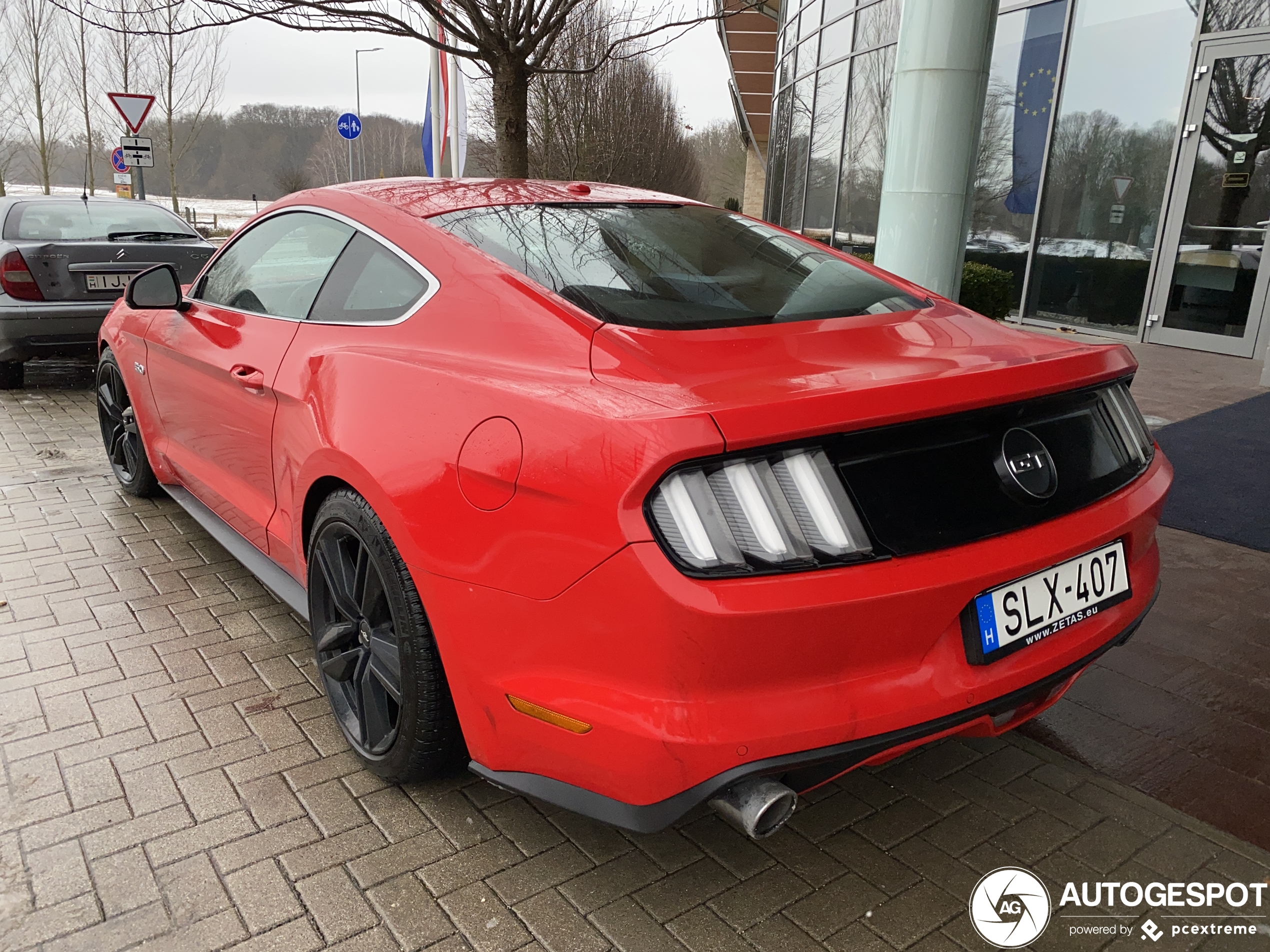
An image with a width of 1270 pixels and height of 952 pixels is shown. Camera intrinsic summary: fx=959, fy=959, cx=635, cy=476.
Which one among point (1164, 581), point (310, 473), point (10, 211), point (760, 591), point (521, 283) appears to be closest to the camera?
point (760, 591)

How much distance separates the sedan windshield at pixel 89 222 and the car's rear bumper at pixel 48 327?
661 millimetres

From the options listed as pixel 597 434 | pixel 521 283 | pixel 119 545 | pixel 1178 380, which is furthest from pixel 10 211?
pixel 1178 380

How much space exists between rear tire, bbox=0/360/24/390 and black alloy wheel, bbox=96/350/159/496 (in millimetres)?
3529

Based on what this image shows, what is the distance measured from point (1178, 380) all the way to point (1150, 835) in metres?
6.98

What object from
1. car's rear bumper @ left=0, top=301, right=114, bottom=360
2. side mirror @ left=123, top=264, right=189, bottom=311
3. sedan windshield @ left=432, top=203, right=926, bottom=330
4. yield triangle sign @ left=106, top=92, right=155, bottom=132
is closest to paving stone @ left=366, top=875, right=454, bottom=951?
sedan windshield @ left=432, top=203, right=926, bottom=330

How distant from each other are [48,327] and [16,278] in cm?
42

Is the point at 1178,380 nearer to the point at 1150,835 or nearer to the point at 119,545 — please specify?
the point at 1150,835

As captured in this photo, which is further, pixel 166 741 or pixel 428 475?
pixel 166 741

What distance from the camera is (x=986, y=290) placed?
1026 cm

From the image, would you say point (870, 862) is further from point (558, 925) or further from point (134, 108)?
point (134, 108)

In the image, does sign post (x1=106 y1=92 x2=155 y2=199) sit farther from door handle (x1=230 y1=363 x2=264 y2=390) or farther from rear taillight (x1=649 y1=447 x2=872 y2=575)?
rear taillight (x1=649 y1=447 x2=872 y2=575)

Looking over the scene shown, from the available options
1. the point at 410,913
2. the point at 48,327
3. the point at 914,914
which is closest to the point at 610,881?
the point at 410,913

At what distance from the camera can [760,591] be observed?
5.37ft

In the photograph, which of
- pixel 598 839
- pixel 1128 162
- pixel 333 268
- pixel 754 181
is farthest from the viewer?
pixel 754 181
